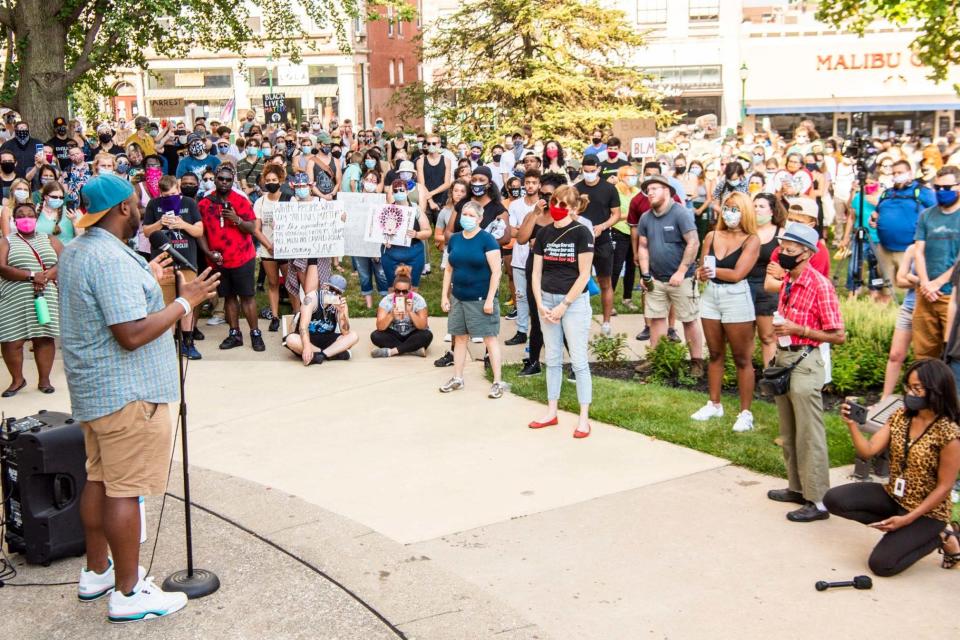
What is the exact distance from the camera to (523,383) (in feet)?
30.1

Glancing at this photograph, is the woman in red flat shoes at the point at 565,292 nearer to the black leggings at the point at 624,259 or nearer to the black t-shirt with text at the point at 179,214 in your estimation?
the black leggings at the point at 624,259

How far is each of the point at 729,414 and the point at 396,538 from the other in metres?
3.28

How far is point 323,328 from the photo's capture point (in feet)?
34.2

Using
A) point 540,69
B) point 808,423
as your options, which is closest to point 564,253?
point 808,423

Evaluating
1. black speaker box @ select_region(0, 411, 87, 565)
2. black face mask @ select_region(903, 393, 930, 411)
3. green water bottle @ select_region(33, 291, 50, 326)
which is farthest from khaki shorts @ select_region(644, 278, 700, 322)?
black speaker box @ select_region(0, 411, 87, 565)

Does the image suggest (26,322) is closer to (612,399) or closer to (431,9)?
(612,399)

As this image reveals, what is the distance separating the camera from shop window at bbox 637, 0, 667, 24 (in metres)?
48.2

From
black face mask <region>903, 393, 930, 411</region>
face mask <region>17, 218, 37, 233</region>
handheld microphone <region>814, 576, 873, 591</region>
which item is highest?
face mask <region>17, 218, 37, 233</region>

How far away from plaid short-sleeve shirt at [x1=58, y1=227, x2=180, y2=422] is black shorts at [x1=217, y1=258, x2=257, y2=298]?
635cm

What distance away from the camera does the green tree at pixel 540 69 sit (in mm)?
29469

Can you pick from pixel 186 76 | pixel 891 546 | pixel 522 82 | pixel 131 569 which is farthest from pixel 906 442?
pixel 186 76

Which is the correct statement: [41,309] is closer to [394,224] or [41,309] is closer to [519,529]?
[394,224]

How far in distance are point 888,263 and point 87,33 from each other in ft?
49.4

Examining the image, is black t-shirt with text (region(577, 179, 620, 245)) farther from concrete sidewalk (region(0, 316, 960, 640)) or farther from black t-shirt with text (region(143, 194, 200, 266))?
black t-shirt with text (region(143, 194, 200, 266))
